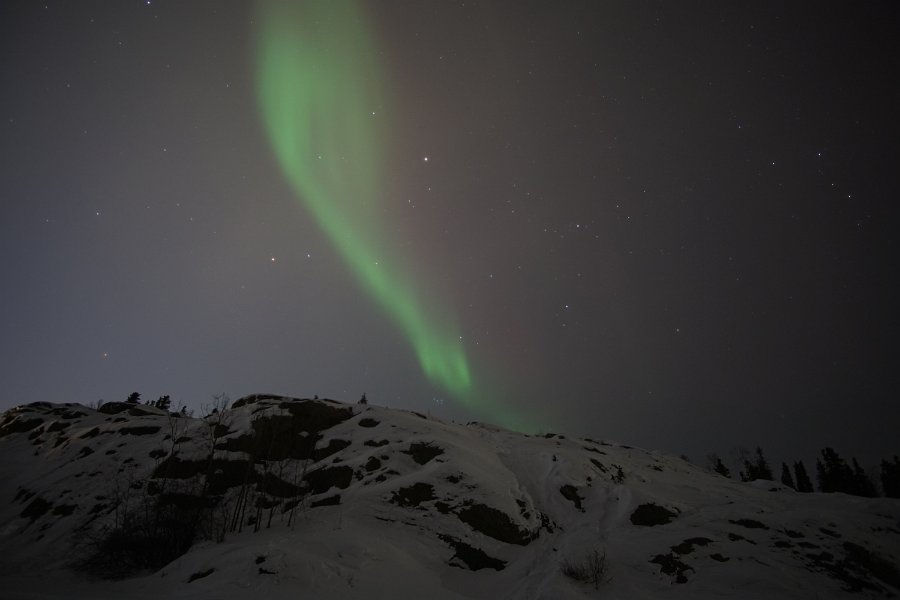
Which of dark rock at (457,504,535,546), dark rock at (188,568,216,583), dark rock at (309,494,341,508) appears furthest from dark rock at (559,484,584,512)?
dark rock at (188,568,216,583)

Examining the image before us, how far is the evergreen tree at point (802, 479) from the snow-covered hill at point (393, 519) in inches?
1994

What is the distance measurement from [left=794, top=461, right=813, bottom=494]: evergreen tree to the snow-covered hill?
50.6 meters

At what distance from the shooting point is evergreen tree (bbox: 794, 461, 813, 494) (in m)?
79.1

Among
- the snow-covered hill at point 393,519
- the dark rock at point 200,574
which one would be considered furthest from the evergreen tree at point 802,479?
the dark rock at point 200,574

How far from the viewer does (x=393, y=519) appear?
25.7 metres

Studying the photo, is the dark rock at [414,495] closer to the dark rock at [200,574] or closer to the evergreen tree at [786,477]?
the dark rock at [200,574]

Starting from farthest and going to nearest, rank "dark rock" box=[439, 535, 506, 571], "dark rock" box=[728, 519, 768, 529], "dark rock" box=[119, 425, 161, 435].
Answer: "dark rock" box=[119, 425, 161, 435] < "dark rock" box=[728, 519, 768, 529] < "dark rock" box=[439, 535, 506, 571]

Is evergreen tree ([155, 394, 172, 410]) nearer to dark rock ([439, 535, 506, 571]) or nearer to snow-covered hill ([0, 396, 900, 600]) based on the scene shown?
snow-covered hill ([0, 396, 900, 600])

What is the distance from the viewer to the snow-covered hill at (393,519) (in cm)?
1706

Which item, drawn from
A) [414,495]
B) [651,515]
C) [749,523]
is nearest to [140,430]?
[414,495]

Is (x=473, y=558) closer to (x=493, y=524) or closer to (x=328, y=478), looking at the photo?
(x=493, y=524)

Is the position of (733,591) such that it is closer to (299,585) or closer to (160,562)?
(299,585)

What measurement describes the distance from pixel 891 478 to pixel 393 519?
322 ft

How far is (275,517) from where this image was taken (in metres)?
26.8
